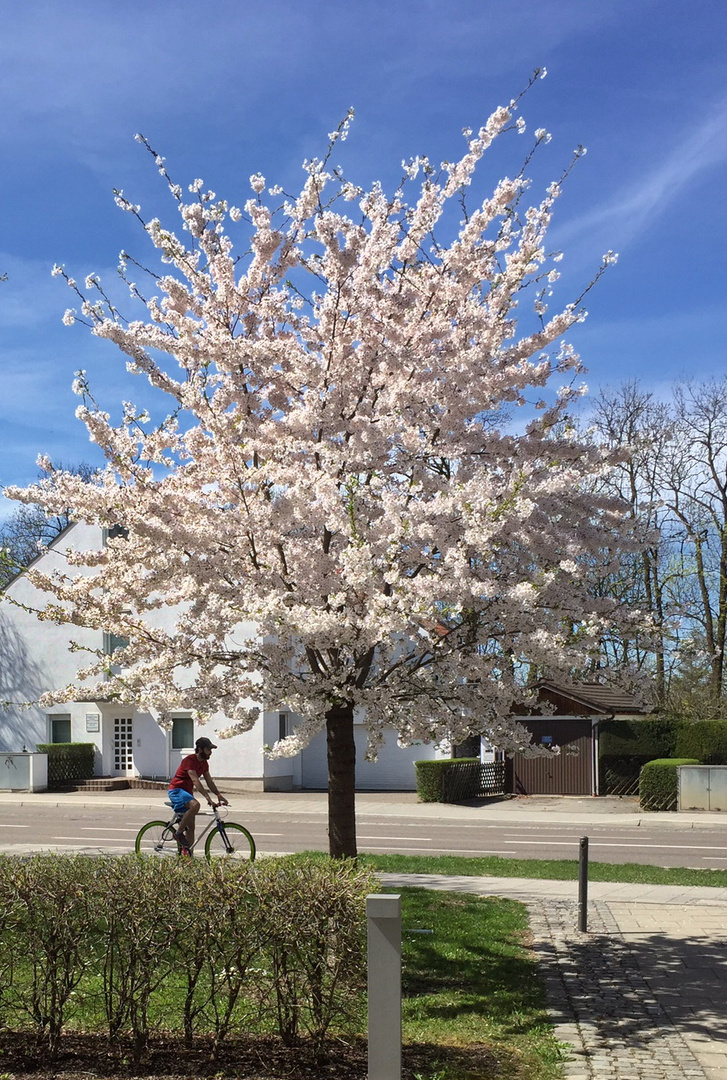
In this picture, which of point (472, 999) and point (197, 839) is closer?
point (472, 999)

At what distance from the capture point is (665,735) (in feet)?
109

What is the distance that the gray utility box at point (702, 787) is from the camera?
27.8 m

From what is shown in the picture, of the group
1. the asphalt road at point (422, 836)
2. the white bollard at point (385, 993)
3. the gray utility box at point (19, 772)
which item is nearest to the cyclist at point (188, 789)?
the asphalt road at point (422, 836)

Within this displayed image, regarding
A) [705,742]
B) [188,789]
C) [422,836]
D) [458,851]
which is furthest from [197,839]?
[705,742]

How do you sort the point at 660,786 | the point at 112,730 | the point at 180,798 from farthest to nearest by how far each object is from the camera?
the point at 112,730 → the point at 660,786 → the point at 180,798

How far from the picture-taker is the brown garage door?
113 ft

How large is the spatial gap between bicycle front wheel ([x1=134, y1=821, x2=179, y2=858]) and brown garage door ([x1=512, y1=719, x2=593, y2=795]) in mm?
20621

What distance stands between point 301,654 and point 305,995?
3731 millimetres

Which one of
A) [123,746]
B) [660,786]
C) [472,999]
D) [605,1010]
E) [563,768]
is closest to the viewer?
[605,1010]

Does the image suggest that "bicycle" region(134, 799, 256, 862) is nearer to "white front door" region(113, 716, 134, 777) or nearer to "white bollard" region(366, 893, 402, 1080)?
"white bollard" region(366, 893, 402, 1080)

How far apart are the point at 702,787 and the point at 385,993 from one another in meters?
24.5

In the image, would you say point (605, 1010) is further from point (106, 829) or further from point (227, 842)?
point (106, 829)

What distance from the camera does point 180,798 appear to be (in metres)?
13.6

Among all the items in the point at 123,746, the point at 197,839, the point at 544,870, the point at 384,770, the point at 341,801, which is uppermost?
the point at 341,801
